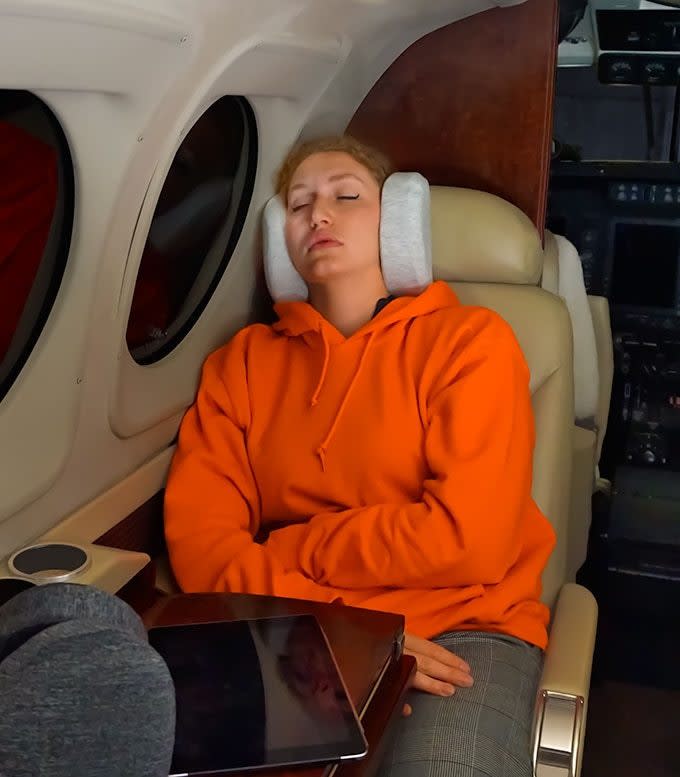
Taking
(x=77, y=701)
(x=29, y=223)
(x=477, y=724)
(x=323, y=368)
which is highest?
(x=29, y=223)

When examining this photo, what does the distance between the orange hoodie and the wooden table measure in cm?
31

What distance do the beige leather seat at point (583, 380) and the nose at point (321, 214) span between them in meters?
0.71

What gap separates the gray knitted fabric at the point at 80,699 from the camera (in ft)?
2.39

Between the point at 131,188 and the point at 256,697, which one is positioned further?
the point at 131,188

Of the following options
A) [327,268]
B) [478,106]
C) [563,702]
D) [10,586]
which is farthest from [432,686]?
[478,106]

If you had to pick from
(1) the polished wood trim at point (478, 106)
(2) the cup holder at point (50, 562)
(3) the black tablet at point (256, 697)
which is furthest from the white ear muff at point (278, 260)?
(3) the black tablet at point (256, 697)

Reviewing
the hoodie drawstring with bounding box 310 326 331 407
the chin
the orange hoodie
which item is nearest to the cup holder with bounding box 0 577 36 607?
the orange hoodie

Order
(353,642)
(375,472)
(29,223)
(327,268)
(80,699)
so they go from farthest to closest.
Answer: (327,268) → (375,472) → (29,223) → (353,642) → (80,699)

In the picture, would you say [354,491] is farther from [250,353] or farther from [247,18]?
[247,18]

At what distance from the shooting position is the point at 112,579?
4.40ft

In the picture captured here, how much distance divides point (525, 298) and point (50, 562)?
113 centimetres

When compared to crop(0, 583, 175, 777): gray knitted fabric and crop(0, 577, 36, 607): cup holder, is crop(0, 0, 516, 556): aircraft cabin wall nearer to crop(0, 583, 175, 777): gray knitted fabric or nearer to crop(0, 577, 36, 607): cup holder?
crop(0, 577, 36, 607): cup holder

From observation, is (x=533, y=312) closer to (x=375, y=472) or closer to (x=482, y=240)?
(x=482, y=240)

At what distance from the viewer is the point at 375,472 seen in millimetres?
1731
